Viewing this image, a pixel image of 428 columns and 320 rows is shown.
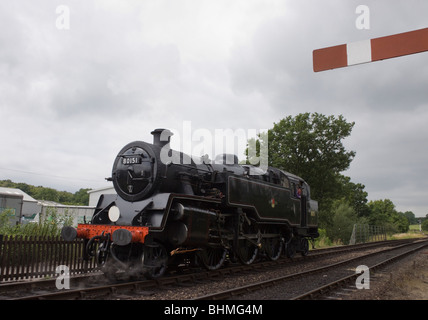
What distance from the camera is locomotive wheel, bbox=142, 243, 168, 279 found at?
734 cm

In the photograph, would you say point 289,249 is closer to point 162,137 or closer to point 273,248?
point 273,248

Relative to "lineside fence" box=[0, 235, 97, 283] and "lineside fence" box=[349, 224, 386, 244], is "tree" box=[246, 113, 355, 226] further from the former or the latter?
"lineside fence" box=[0, 235, 97, 283]

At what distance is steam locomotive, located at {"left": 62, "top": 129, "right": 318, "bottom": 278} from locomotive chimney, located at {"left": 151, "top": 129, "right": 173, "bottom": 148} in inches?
0.8

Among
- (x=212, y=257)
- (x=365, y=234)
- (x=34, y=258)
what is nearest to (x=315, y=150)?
(x=365, y=234)

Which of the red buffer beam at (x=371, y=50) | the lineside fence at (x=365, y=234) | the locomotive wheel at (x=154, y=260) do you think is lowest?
the lineside fence at (x=365, y=234)

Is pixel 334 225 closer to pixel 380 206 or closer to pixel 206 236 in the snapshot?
pixel 206 236

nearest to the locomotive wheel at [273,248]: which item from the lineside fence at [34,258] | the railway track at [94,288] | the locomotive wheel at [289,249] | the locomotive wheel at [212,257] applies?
the locomotive wheel at [289,249]

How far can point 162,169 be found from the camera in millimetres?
7965

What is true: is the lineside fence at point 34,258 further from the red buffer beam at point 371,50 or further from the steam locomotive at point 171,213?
the red buffer beam at point 371,50

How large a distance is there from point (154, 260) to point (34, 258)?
2.94 m

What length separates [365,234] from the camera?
32.9 meters

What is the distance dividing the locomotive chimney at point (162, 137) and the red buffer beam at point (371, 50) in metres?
4.61

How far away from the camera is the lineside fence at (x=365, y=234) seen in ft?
96.9
